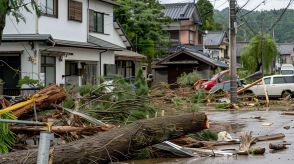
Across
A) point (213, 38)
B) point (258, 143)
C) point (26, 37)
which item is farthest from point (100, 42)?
point (213, 38)

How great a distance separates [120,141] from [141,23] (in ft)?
92.1

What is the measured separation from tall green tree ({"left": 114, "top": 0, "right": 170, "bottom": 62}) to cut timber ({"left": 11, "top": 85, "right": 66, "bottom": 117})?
87.5 ft

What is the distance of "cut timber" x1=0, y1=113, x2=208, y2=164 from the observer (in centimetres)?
668

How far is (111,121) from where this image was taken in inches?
370

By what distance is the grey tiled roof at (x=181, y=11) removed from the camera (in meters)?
46.7

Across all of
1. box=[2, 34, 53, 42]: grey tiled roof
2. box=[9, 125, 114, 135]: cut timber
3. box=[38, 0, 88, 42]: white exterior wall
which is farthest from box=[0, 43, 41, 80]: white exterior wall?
box=[9, 125, 114, 135]: cut timber

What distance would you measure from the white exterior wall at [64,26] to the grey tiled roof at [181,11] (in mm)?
21963

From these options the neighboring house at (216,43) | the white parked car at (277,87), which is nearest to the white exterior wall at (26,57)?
the white parked car at (277,87)

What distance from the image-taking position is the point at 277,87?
2645cm

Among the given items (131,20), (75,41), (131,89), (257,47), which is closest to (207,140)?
(131,89)

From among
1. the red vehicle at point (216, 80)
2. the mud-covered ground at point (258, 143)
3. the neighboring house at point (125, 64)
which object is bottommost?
the mud-covered ground at point (258, 143)

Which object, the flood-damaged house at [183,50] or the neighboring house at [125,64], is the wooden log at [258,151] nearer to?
the neighboring house at [125,64]

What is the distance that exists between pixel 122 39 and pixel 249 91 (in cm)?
915

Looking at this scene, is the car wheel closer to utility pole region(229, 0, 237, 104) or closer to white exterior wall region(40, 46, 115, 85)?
utility pole region(229, 0, 237, 104)
